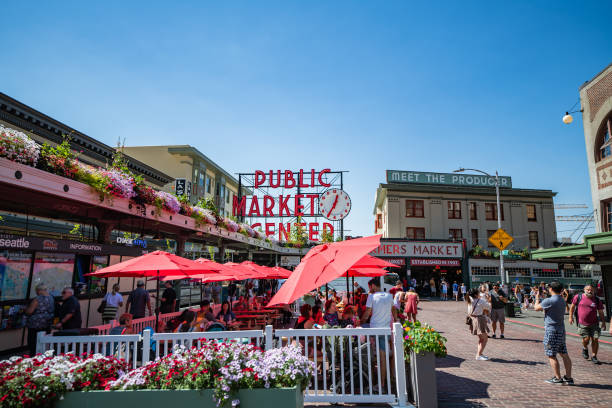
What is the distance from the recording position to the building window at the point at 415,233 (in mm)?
38250

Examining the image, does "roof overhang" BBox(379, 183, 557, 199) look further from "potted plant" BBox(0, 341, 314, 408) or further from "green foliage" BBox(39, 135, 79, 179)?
"potted plant" BBox(0, 341, 314, 408)

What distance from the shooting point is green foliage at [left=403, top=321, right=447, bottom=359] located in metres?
5.71

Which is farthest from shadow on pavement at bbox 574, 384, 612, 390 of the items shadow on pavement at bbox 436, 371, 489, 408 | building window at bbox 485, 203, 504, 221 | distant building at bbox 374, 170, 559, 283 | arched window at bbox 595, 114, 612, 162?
building window at bbox 485, 203, 504, 221

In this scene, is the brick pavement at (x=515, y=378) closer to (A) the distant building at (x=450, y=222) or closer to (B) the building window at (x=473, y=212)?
(A) the distant building at (x=450, y=222)

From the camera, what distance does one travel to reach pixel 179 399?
411cm

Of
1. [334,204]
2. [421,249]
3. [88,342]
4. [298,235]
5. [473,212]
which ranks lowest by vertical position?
[88,342]

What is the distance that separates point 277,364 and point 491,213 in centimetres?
4109

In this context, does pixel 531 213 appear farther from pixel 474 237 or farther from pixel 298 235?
pixel 298 235

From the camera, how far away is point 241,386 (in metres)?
4.15

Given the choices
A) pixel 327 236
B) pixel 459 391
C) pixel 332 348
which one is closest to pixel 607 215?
pixel 459 391

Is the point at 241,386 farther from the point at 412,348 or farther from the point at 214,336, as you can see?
the point at 412,348

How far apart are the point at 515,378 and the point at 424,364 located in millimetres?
3239

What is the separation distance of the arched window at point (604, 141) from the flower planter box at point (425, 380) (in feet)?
61.4

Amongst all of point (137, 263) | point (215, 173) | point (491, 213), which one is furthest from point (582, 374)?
point (215, 173)
